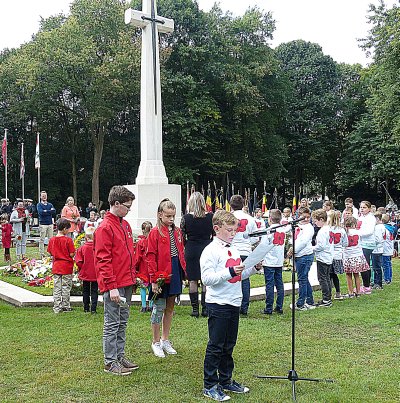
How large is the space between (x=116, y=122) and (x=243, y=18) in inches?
482

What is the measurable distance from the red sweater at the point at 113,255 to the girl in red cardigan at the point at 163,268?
34 centimetres

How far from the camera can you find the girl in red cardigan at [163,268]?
19.1ft

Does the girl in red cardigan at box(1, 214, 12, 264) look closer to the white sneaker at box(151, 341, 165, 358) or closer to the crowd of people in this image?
the crowd of people

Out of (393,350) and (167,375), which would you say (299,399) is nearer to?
(167,375)

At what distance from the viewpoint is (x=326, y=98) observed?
42.5 m

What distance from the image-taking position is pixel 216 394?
4582mm

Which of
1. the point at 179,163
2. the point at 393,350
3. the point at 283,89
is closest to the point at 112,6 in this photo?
the point at 179,163

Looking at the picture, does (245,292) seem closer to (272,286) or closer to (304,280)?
(272,286)

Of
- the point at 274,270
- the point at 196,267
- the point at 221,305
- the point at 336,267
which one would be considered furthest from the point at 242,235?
the point at 221,305

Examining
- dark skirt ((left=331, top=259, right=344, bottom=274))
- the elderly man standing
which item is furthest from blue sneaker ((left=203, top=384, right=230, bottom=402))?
the elderly man standing

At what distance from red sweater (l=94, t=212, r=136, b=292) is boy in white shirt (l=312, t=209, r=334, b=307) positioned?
447 cm

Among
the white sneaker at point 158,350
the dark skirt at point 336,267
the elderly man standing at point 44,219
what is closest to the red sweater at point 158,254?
the white sneaker at point 158,350

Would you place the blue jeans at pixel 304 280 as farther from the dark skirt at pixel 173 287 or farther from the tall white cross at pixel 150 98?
the tall white cross at pixel 150 98

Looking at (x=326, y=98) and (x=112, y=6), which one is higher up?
(x=112, y=6)
